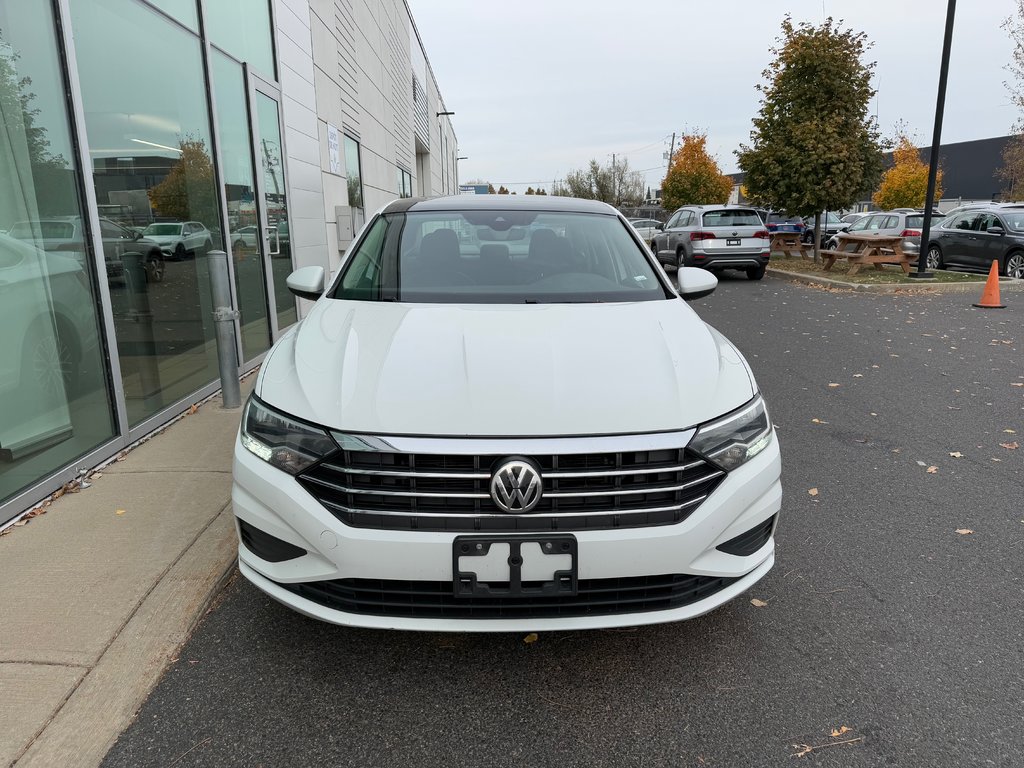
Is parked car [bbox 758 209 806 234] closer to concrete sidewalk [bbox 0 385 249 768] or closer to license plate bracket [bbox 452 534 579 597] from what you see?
concrete sidewalk [bbox 0 385 249 768]

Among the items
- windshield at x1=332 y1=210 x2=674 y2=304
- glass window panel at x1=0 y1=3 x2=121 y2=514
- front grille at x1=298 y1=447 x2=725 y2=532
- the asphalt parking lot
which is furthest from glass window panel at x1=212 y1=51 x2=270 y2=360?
front grille at x1=298 y1=447 x2=725 y2=532

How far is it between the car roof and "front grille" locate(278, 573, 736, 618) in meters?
2.40

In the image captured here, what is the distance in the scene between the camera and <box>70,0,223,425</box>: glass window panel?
188 inches

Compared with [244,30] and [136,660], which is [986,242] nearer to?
[244,30]

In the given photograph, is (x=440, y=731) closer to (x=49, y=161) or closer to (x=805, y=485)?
(x=805, y=485)

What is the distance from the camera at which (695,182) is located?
46.2m

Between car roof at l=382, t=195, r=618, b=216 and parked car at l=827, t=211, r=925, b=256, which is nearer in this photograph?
car roof at l=382, t=195, r=618, b=216

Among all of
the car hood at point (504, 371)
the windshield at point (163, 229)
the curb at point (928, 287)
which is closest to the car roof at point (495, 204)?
the car hood at point (504, 371)

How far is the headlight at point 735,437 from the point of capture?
2258 millimetres

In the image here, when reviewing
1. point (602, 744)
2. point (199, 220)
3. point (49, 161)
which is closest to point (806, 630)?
point (602, 744)

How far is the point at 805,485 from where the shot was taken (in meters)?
4.19

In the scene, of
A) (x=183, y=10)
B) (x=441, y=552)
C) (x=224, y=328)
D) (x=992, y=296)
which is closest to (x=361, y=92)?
(x=183, y=10)

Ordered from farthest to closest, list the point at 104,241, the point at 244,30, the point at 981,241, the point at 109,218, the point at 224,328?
the point at 981,241 → the point at 244,30 → the point at 224,328 → the point at 109,218 → the point at 104,241

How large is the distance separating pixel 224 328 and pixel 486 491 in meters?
4.09
